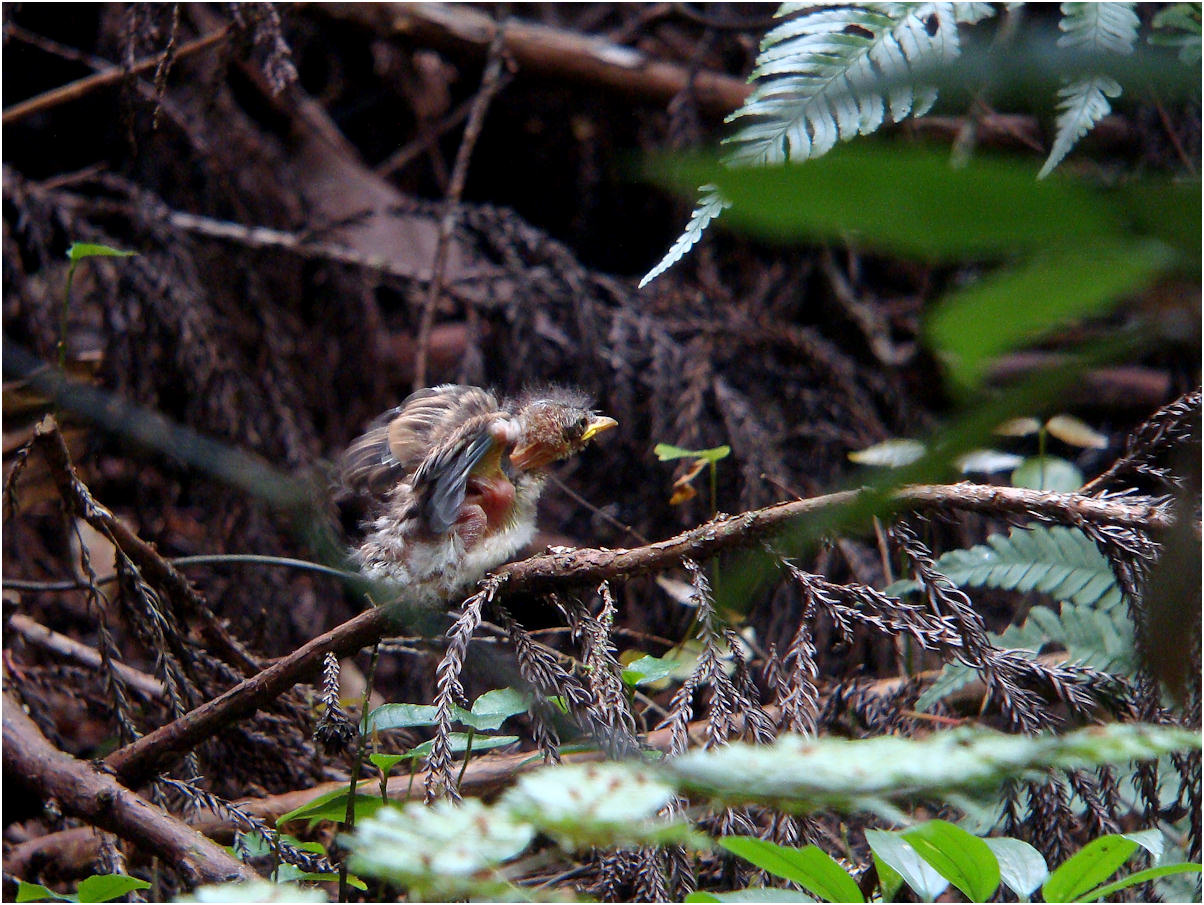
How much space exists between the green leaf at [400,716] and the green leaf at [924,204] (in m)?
1.03

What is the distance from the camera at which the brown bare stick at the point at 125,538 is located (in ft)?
4.93

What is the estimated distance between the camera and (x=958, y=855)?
2.87ft

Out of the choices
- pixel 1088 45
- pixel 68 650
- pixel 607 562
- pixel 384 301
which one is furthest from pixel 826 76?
pixel 384 301

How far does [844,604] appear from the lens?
4.52ft

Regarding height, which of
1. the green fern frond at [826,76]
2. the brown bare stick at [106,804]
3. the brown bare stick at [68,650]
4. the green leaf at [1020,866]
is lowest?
the brown bare stick at [68,650]

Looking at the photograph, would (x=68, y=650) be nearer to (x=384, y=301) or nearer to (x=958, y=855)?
(x=958, y=855)

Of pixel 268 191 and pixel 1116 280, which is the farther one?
pixel 268 191

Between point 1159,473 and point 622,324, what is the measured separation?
2004 mm

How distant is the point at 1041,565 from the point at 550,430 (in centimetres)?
106

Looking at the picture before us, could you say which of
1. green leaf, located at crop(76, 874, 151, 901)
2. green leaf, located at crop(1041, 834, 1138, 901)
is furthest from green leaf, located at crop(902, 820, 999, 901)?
green leaf, located at crop(76, 874, 151, 901)

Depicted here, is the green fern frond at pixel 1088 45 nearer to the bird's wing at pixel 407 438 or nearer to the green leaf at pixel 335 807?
the bird's wing at pixel 407 438

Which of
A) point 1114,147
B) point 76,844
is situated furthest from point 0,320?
point 1114,147

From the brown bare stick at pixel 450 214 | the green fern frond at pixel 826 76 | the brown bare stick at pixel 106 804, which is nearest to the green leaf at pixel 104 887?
the brown bare stick at pixel 106 804

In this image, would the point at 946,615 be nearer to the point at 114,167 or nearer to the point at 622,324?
the point at 622,324
